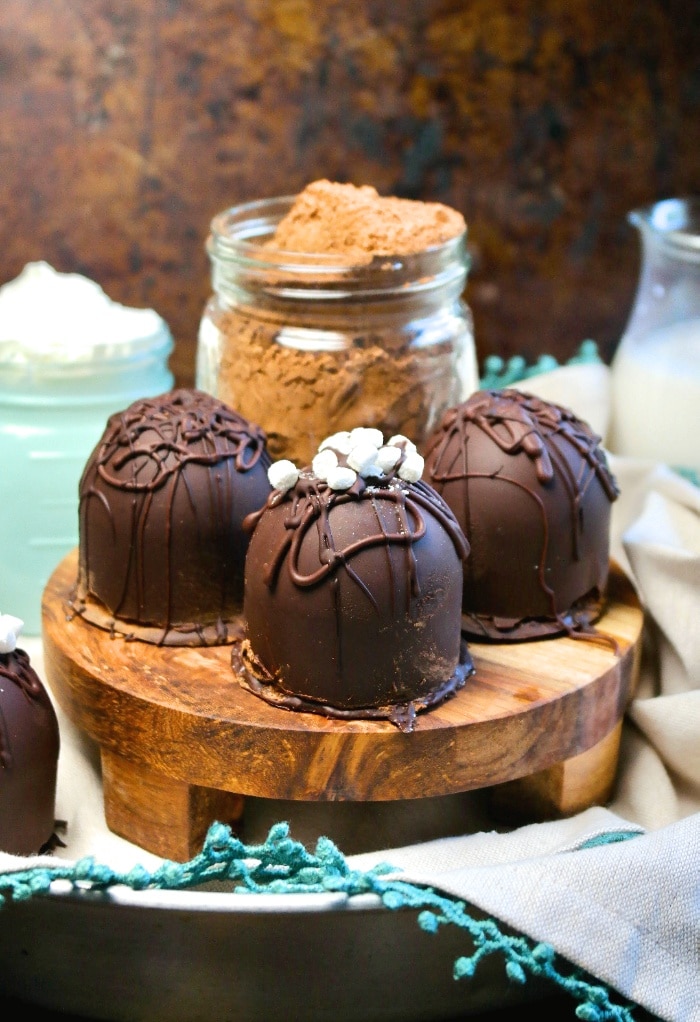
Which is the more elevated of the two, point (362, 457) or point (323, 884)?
point (362, 457)

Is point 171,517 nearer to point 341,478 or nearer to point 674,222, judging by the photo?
point 341,478

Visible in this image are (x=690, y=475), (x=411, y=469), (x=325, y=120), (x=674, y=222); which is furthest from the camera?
(x=325, y=120)

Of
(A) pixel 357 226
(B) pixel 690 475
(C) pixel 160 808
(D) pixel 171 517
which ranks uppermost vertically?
(A) pixel 357 226

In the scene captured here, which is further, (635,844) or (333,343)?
(333,343)

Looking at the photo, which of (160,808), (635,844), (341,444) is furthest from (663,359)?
(160,808)

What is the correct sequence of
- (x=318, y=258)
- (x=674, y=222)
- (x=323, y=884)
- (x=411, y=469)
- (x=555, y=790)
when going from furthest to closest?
(x=674, y=222) → (x=318, y=258) → (x=555, y=790) → (x=411, y=469) → (x=323, y=884)

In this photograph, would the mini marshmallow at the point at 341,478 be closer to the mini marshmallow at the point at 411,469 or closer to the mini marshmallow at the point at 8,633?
the mini marshmallow at the point at 411,469

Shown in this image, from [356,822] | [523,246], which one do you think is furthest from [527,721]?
[523,246]
